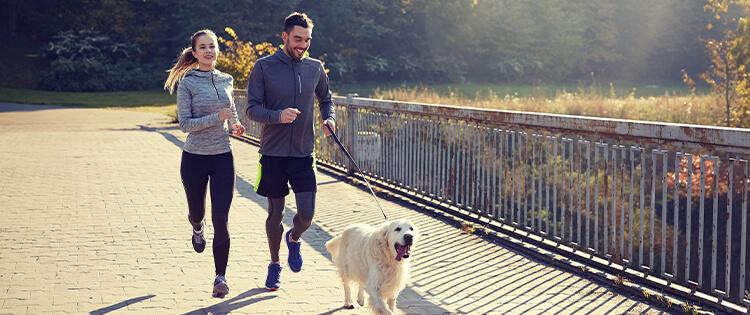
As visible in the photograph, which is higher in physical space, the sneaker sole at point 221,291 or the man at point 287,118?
the man at point 287,118

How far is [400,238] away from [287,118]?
131 cm

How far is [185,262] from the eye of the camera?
8.22 meters

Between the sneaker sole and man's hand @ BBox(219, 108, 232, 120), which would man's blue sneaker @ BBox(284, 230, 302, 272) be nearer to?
the sneaker sole

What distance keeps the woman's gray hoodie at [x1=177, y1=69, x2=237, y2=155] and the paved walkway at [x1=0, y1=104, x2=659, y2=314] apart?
3.53 ft

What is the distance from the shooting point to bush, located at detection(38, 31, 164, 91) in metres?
52.9

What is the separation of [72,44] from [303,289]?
5248 cm

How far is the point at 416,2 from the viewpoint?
67.4 metres

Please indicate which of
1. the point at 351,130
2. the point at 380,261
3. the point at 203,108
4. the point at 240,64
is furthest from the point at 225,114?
the point at 240,64

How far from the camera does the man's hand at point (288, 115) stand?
6.57m

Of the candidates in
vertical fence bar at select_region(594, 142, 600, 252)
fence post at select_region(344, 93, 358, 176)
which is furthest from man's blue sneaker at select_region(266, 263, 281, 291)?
fence post at select_region(344, 93, 358, 176)

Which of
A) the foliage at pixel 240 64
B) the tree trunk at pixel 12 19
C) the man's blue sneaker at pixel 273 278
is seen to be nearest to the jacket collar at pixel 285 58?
the man's blue sneaker at pixel 273 278

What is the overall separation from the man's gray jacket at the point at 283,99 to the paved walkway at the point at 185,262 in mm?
1086

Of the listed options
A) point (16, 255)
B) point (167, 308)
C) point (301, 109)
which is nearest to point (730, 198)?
point (301, 109)

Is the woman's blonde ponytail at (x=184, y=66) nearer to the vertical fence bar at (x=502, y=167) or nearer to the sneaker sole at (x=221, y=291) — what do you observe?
the sneaker sole at (x=221, y=291)
